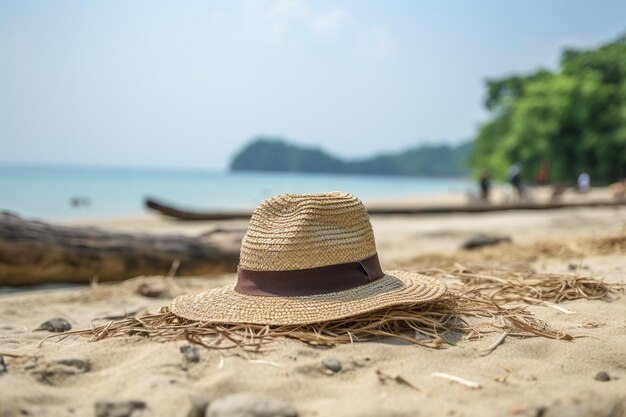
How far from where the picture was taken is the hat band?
283 centimetres

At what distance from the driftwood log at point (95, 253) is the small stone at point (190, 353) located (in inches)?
139

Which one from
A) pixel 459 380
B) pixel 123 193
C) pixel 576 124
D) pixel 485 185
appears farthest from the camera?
pixel 123 193

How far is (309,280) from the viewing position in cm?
282

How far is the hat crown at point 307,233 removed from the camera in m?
2.82

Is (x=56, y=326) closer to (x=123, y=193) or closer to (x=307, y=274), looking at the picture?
(x=307, y=274)

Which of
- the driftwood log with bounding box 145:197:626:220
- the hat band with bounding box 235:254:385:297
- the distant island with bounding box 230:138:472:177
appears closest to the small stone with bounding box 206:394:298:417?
the hat band with bounding box 235:254:385:297

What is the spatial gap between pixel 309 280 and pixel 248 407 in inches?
39.9

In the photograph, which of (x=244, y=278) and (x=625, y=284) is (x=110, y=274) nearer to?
(x=244, y=278)

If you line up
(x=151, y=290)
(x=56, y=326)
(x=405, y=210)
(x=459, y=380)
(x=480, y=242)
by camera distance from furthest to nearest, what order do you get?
(x=405, y=210) < (x=480, y=242) < (x=151, y=290) < (x=56, y=326) < (x=459, y=380)

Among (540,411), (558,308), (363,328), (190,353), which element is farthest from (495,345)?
(190,353)

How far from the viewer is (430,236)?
10.3 meters

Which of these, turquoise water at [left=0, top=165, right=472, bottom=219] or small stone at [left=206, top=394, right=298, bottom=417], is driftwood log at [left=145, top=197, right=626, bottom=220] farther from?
turquoise water at [left=0, top=165, right=472, bottom=219]

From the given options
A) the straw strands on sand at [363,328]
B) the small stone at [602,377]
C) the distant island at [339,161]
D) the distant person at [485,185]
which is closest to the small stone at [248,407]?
the straw strands on sand at [363,328]

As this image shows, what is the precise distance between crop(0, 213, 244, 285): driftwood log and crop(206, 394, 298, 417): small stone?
412cm
